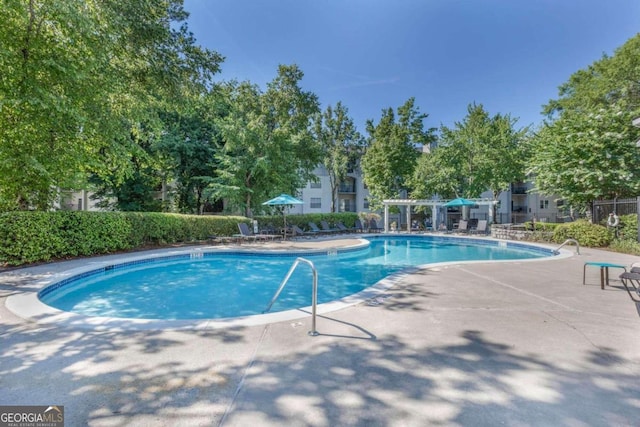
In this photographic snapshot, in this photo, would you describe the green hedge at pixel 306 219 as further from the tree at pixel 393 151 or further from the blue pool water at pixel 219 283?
the blue pool water at pixel 219 283

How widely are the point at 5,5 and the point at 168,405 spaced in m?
10.4

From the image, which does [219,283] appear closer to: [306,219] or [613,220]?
[306,219]

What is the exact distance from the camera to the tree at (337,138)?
101ft

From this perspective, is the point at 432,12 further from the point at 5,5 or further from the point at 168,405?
the point at 168,405

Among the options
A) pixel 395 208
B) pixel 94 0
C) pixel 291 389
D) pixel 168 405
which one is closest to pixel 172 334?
pixel 168 405

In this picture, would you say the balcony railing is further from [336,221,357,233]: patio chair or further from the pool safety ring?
the pool safety ring

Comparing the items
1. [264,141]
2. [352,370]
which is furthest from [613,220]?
[264,141]

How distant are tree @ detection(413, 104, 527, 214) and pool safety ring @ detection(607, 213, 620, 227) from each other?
9895 millimetres

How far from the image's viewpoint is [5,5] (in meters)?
7.39

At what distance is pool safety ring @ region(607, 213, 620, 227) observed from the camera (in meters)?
12.6

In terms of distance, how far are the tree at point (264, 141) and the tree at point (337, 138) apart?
723 cm

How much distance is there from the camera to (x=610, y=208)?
14070 millimetres

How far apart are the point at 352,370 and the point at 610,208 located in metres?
17.2

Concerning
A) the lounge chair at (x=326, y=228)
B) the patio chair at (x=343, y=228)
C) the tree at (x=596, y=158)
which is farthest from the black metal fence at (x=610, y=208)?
the lounge chair at (x=326, y=228)
